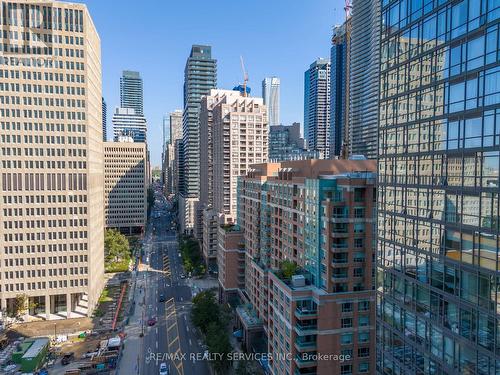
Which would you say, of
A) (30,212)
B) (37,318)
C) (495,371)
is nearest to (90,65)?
(30,212)

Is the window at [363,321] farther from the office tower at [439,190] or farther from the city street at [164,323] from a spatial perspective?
the city street at [164,323]

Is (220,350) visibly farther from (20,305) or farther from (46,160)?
(46,160)

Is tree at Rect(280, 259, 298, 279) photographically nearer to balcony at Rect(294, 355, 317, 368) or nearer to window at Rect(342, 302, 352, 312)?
window at Rect(342, 302, 352, 312)

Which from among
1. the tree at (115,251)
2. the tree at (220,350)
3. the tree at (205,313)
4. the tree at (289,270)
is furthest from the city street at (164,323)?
the tree at (289,270)

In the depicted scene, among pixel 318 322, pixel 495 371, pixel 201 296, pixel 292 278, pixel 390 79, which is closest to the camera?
pixel 495 371

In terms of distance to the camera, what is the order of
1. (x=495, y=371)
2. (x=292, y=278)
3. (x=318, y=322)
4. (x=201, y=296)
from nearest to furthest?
(x=495, y=371)
(x=318, y=322)
(x=292, y=278)
(x=201, y=296)

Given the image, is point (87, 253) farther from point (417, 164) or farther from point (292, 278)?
point (417, 164)

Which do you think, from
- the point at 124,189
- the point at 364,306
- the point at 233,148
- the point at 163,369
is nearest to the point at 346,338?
the point at 364,306
